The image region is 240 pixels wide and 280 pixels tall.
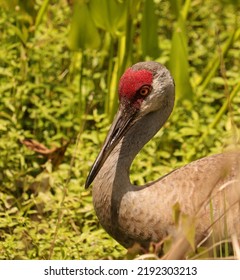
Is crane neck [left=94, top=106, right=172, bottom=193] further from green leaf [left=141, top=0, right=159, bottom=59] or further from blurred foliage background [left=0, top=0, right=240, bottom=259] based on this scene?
green leaf [left=141, top=0, right=159, bottom=59]

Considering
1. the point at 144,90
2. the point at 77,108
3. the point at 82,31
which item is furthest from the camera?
the point at 77,108

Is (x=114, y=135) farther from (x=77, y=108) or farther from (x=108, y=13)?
(x=77, y=108)

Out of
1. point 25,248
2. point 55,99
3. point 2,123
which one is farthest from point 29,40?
point 25,248

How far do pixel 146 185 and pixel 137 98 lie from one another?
384 mm

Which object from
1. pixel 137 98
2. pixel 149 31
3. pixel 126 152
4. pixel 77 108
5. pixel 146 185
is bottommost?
pixel 146 185

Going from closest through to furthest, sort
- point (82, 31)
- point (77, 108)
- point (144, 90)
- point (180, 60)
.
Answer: point (144, 90)
point (180, 60)
point (82, 31)
point (77, 108)

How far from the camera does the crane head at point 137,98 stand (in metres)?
4.55

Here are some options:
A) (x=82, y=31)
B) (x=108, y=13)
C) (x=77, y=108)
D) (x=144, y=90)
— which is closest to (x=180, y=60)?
(x=108, y=13)

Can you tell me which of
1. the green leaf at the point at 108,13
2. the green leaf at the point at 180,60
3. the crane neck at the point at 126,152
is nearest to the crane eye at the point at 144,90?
the crane neck at the point at 126,152

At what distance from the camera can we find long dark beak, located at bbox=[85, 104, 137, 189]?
15.1 feet

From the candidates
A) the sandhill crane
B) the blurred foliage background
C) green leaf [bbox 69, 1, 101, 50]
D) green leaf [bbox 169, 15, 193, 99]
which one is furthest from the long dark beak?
green leaf [bbox 69, 1, 101, 50]

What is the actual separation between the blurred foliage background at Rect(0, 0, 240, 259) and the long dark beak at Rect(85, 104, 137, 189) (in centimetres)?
A: 31

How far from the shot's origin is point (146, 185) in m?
4.59

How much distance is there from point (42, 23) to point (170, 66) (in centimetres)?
127
